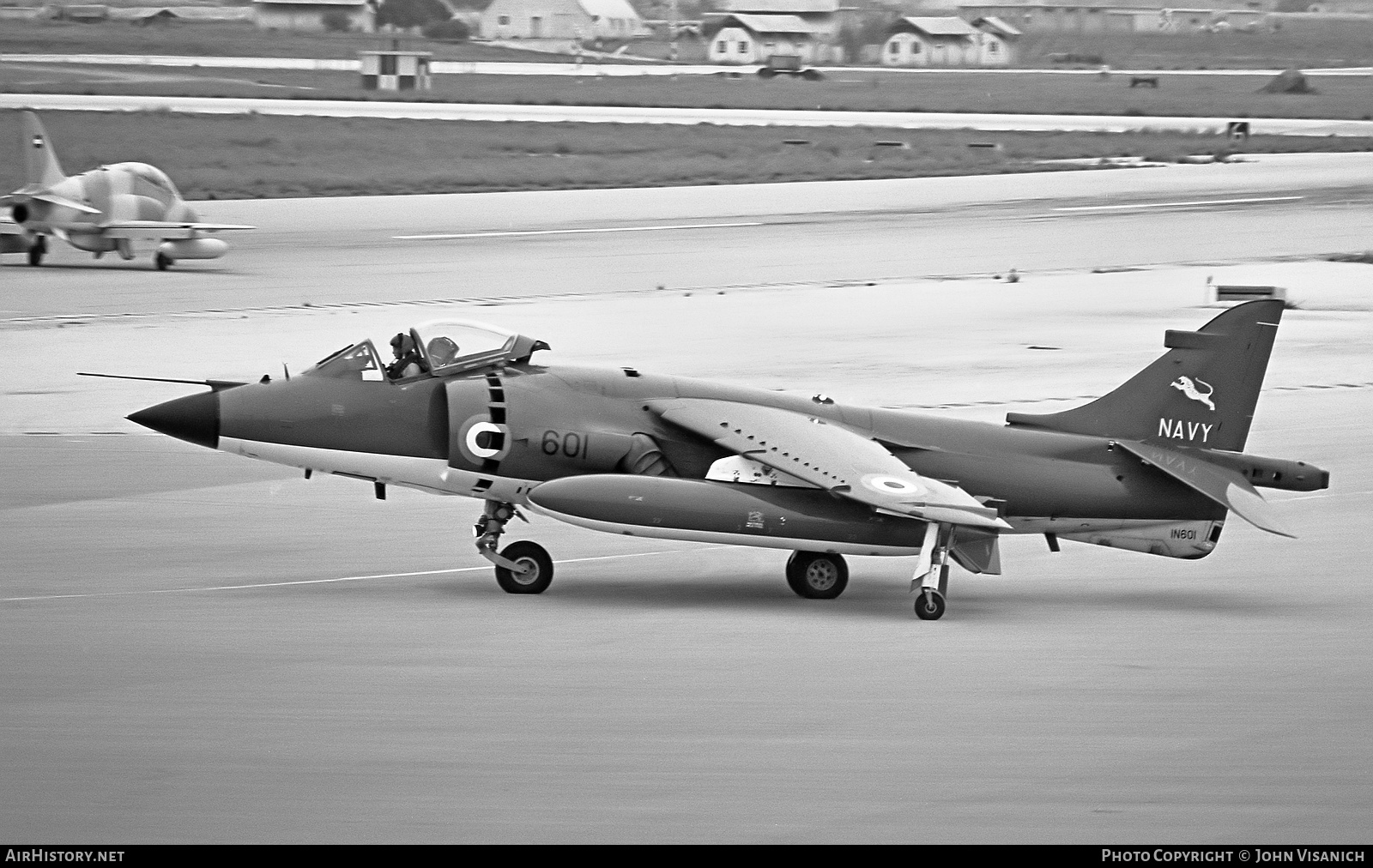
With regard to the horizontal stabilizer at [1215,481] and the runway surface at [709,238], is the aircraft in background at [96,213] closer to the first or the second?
the runway surface at [709,238]

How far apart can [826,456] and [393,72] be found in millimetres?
97482

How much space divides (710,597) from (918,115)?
82476 mm

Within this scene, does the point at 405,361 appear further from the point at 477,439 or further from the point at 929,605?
the point at 929,605

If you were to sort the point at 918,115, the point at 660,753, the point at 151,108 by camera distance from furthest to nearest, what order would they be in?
the point at 918,115
the point at 151,108
the point at 660,753

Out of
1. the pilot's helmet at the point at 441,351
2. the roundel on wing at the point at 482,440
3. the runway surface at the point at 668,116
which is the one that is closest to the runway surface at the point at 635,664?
the roundel on wing at the point at 482,440

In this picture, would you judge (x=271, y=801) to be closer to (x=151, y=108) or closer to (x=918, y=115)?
(x=151, y=108)

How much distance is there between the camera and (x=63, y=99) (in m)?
84.3

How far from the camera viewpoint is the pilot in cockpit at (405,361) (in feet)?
49.8

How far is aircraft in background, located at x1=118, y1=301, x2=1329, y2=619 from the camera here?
47.4 ft

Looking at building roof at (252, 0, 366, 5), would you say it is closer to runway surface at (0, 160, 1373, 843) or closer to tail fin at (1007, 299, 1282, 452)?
runway surface at (0, 160, 1373, 843)

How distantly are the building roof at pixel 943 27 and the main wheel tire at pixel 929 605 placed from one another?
164705mm

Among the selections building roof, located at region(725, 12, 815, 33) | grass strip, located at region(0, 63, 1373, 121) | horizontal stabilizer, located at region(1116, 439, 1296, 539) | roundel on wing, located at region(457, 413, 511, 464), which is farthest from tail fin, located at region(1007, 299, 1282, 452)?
building roof, located at region(725, 12, 815, 33)

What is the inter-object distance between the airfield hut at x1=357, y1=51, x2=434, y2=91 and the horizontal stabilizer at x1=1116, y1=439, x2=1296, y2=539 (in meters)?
96.3

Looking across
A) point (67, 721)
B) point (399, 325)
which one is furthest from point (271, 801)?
point (399, 325)
